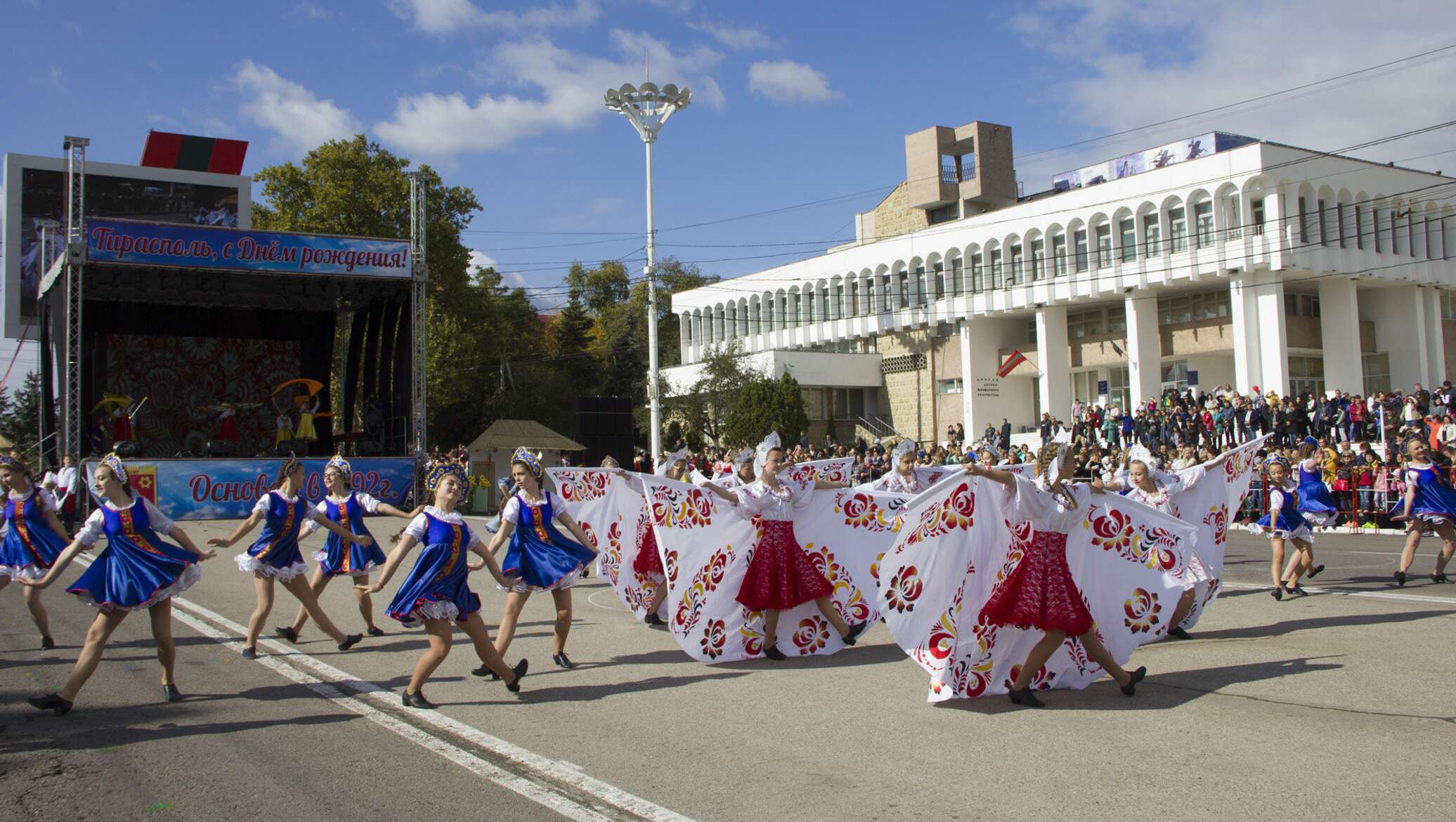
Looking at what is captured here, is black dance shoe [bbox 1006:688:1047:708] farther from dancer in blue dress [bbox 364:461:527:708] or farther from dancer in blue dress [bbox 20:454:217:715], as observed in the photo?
dancer in blue dress [bbox 20:454:217:715]

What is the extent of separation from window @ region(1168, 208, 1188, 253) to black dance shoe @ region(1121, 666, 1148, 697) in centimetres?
3484

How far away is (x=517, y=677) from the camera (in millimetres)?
7312

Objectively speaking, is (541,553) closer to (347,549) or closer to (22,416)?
(347,549)

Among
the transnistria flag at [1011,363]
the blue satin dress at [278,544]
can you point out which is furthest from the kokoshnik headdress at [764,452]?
the transnistria flag at [1011,363]

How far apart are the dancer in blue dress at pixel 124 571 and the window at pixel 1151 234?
124ft

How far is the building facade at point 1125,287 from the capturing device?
1430 inches

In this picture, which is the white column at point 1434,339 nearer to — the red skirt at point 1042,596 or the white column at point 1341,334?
the white column at point 1341,334

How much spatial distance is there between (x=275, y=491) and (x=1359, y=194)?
3985cm

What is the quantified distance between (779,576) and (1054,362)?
3702cm

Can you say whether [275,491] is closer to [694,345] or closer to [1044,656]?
[1044,656]

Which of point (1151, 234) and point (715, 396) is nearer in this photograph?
point (1151, 234)

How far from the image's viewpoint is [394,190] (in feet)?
142

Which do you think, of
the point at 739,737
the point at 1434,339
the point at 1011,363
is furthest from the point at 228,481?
the point at 1434,339

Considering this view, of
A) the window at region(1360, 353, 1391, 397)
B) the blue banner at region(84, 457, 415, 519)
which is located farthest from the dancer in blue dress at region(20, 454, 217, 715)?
the window at region(1360, 353, 1391, 397)
